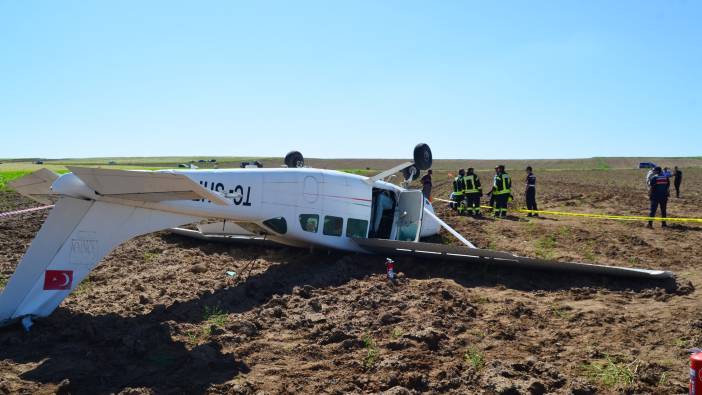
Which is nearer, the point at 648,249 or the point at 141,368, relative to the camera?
the point at 141,368

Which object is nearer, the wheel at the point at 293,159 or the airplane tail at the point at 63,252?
the airplane tail at the point at 63,252

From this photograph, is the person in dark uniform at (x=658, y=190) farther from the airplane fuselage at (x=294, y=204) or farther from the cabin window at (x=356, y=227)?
the cabin window at (x=356, y=227)

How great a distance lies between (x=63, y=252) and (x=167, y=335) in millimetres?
2252

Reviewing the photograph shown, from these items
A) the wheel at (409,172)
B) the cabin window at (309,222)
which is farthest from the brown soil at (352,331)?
the wheel at (409,172)

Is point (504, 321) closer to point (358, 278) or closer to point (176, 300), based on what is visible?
point (358, 278)

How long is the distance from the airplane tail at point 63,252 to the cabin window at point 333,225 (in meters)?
4.86

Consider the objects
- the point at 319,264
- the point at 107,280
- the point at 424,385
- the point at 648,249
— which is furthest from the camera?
the point at 648,249

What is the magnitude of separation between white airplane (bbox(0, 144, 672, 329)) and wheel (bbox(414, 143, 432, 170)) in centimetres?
3

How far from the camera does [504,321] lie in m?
8.40

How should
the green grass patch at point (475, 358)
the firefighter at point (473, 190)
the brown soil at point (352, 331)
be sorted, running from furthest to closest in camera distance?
the firefighter at point (473, 190)
the green grass patch at point (475, 358)
the brown soil at point (352, 331)

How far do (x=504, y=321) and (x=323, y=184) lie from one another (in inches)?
242

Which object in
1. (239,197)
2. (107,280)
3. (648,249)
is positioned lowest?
(107,280)

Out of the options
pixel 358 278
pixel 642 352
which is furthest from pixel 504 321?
pixel 358 278

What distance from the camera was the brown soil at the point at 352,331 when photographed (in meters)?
6.22
